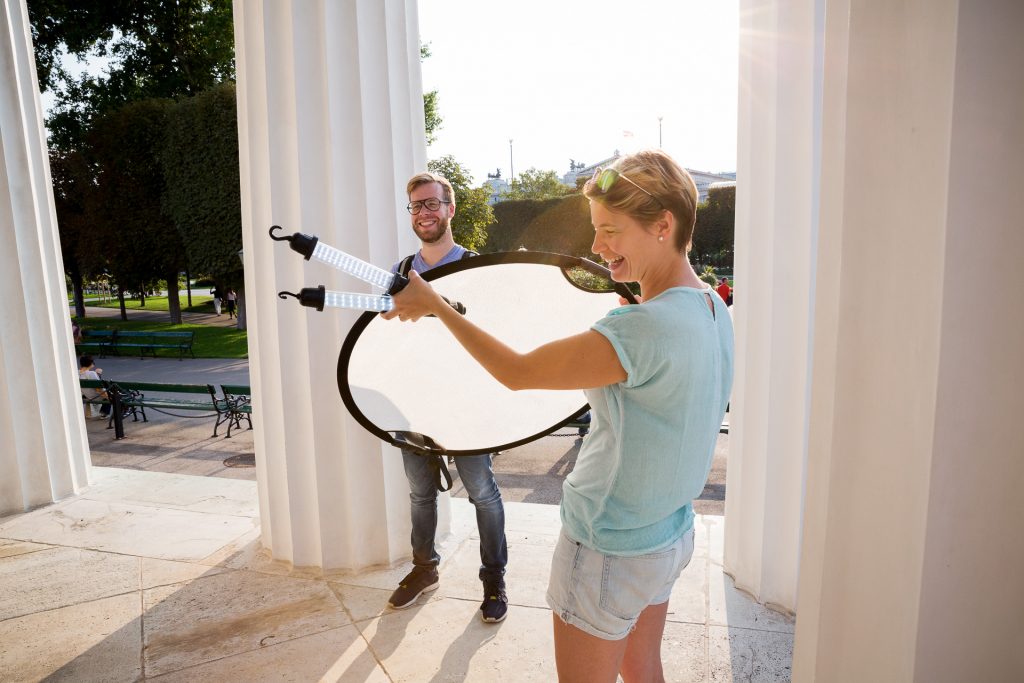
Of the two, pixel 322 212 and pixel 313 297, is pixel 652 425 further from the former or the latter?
pixel 322 212

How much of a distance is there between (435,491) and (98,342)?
19288 millimetres

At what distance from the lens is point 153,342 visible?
17703 mm

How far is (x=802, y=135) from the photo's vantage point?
2904 mm

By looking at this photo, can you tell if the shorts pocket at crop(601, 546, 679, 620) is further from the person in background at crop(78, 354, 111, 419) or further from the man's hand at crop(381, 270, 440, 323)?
the person in background at crop(78, 354, 111, 419)

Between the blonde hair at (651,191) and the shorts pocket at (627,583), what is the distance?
780mm

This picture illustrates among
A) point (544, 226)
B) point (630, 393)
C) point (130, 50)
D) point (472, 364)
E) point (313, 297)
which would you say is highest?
point (130, 50)

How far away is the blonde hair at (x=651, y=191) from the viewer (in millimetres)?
1352

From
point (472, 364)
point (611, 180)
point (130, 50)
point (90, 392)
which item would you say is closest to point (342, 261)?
point (611, 180)

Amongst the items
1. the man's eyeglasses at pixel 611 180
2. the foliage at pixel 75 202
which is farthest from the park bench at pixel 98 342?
the man's eyeglasses at pixel 611 180

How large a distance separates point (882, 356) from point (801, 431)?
214 centimetres

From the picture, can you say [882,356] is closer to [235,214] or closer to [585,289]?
[585,289]

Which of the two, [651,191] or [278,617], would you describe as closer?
[651,191]

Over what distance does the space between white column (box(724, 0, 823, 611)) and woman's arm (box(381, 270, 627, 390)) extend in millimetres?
Answer: 2053

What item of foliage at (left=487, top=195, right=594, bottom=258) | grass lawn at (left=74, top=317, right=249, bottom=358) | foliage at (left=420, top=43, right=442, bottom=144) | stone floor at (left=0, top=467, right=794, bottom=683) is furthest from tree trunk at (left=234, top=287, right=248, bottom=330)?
stone floor at (left=0, top=467, right=794, bottom=683)
